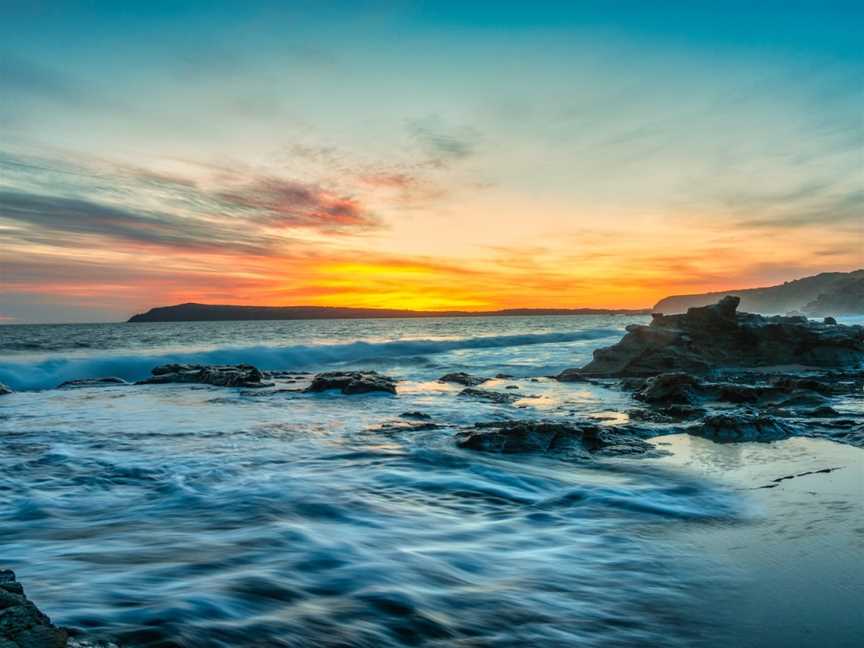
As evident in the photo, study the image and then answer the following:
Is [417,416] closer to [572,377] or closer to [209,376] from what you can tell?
[572,377]

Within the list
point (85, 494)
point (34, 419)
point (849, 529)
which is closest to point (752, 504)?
point (849, 529)

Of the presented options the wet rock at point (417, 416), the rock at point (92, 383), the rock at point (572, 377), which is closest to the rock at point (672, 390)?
the wet rock at point (417, 416)

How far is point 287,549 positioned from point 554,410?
9610mm

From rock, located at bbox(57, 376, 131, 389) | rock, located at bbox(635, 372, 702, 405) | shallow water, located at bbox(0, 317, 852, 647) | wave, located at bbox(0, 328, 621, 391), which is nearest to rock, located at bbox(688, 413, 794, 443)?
shallow water, located at bbox(0, 317, 852, 647)

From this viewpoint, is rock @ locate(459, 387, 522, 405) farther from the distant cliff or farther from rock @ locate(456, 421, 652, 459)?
the distant cliff

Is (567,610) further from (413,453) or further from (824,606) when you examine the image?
(413,453)

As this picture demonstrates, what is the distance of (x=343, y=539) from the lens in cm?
533

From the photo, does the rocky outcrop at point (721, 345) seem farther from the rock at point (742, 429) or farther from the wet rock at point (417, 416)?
the rock at point (742, 429)

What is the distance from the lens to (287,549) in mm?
5020

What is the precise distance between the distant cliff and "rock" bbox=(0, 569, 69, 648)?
132 metres

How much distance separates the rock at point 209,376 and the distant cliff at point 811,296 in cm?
11860

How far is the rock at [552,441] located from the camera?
8.91m

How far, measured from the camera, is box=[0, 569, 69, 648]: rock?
8.00 ft

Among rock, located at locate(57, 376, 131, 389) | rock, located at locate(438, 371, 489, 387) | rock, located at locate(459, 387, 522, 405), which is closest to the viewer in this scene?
rock, located at locate(459, 387, 522, 405)
